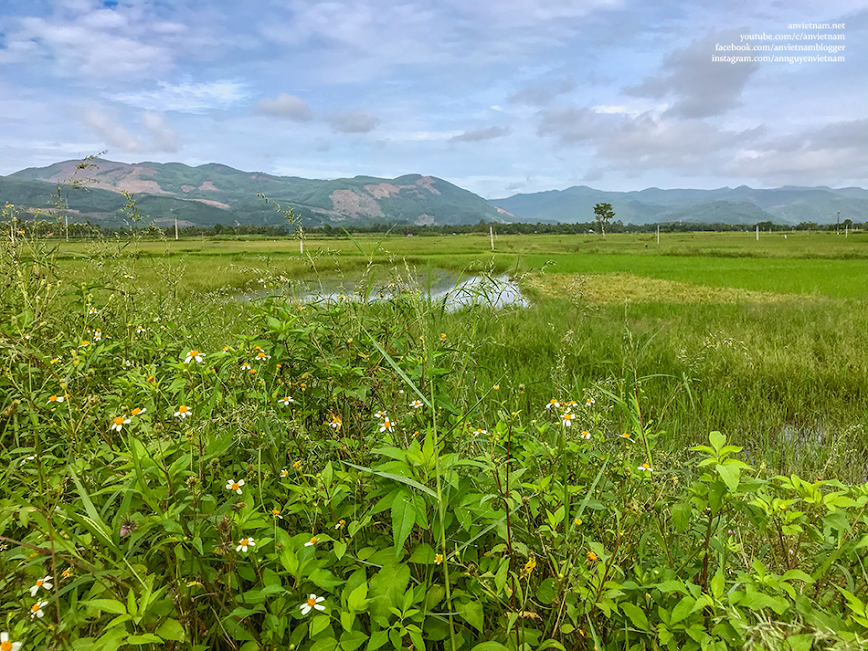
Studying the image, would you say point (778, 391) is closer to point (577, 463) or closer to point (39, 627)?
point (577, 463)

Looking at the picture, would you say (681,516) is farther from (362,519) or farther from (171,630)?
(171,630)

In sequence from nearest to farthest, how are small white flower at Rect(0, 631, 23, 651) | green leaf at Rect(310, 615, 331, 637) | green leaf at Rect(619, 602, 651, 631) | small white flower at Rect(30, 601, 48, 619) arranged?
small white flower at Rect(0, 631, 23, 651) → small white flower at Rect(30, 601, 48, 619) → green leaf at Rect(310, 615, 331, 637) → green leaf at Rect(619, 602, 651, 631)

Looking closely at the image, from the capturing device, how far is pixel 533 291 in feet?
48.4

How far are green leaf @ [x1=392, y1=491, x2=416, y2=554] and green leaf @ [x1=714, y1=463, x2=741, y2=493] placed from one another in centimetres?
97

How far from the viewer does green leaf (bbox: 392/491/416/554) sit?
1313mm

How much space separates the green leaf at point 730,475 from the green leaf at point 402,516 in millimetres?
968

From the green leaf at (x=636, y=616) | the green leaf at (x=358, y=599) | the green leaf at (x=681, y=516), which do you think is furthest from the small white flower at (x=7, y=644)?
the green leaf at (x=681, y=516)

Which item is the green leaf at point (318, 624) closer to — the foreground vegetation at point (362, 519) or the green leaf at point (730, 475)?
the foreground vegetation at point (362, 519)

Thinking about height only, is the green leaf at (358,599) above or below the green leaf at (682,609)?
above

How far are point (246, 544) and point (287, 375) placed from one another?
4.28 feet

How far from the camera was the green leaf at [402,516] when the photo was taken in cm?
131

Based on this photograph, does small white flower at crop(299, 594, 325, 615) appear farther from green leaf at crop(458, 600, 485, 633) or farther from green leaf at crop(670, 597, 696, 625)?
green leaf at crop(670, 597, 696, 625)

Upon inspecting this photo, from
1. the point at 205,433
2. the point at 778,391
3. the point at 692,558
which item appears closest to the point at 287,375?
the point at 205,433

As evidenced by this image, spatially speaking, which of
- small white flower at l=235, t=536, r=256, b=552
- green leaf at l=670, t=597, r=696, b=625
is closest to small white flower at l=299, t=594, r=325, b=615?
small white flower at l=235, t=536, r=256, b=552
